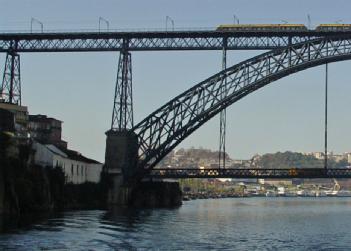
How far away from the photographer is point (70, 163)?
4003 inches

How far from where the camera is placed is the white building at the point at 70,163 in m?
89.1

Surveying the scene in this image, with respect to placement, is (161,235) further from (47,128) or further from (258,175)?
(47,128)

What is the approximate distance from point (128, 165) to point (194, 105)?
464 inches

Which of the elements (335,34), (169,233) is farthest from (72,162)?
(169,233)

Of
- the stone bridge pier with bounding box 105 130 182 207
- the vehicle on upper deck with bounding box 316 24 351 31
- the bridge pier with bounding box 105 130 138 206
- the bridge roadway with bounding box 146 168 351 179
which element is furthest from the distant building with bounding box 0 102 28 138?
the vehicle on upper deck with bounding box 316 24 351 31

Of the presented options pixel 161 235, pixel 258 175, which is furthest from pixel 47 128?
pixel 161 235

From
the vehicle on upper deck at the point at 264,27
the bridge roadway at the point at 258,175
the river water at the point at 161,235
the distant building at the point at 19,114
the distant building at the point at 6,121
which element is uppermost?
the vehicle on upper deck at the point at 264,27

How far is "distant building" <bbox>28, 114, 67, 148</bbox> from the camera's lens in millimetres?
150000

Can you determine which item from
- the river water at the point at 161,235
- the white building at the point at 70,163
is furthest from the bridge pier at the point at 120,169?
the river water at the point at 161,235

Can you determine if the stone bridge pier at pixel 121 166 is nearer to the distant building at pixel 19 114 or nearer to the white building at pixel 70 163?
the white building at pixel 70 163

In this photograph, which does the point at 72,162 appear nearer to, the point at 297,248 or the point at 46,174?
the point at 46,174

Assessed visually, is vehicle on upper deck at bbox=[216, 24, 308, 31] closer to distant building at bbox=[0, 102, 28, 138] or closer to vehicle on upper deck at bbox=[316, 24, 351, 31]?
vehicle on upper deck at bbox=[316, 24, 351, 31]

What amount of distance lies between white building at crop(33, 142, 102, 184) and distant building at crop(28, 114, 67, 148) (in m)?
40.4

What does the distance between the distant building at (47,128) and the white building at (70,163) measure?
40.4 meters
